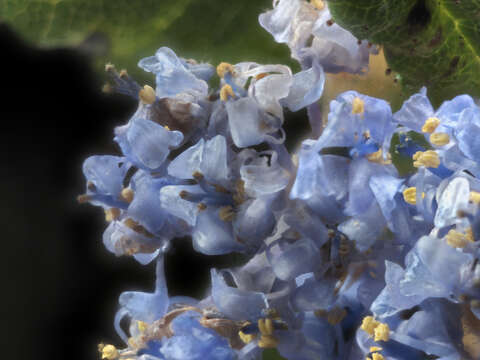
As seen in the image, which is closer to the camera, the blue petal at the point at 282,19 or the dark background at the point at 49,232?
the blue petal at the point at 282,19

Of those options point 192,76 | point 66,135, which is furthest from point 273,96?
point 66,135

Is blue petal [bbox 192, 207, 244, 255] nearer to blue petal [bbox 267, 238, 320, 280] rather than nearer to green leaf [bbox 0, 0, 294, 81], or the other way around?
blue petal [bbox 267, 238, 320, 280]

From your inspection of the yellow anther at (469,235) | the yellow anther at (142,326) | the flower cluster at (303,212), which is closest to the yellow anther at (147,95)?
the flower cluster at (303,212)

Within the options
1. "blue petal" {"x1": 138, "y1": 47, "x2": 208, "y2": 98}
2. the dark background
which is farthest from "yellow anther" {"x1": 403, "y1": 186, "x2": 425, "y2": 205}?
the dark background

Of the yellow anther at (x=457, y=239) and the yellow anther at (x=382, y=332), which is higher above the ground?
the yellow anther at (x=457, y=239)

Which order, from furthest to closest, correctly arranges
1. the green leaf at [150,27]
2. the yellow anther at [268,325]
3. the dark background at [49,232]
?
1. the dark background at [49,232]
2. the green leaf at [150,27]
3. the yellow anther at [268,325]

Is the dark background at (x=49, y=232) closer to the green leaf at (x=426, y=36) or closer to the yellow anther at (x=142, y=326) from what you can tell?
the yellow anther at (x=142, y=326)
